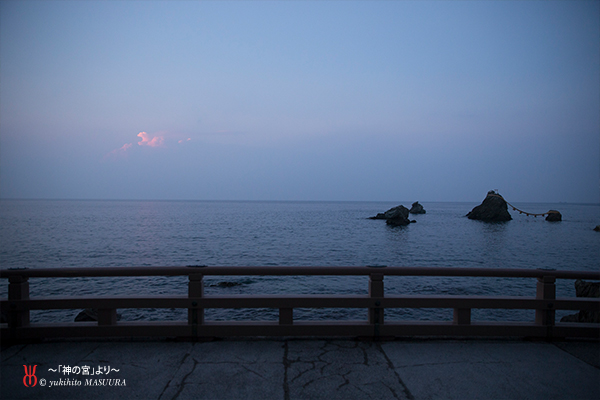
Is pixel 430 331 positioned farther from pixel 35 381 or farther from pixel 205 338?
pixel 35 381

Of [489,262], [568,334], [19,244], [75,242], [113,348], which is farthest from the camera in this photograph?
[75,242]

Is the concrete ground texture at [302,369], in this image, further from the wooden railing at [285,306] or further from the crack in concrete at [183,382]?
the wooden railing at [285,306]

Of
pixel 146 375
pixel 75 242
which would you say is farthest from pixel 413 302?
pixel 75 242

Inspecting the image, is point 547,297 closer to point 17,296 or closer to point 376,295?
point 376,295

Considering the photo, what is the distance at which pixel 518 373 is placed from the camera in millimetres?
→ 3752

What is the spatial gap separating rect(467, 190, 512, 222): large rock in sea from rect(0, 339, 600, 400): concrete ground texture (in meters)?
105

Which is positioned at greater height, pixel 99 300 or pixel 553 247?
pixel 99 300

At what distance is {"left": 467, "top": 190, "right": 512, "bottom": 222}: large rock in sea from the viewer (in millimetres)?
95000

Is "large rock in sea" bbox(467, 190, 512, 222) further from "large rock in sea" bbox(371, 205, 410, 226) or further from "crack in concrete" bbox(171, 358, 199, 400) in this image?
"crack in concrete" bbox(171, 358, 199, 400)

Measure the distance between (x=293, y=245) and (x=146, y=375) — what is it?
37.0m

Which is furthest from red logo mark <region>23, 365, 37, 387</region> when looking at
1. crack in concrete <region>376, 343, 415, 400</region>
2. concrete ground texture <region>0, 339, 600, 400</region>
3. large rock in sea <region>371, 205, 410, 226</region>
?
large rock in sea <region>371, 205, 410, 226</region>

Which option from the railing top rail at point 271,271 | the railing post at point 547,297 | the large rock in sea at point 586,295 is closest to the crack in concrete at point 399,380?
the railing top rail at point 271,271

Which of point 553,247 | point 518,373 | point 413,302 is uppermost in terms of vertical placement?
point 413,302

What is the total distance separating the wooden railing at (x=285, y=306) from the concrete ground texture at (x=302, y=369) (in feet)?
0.45
